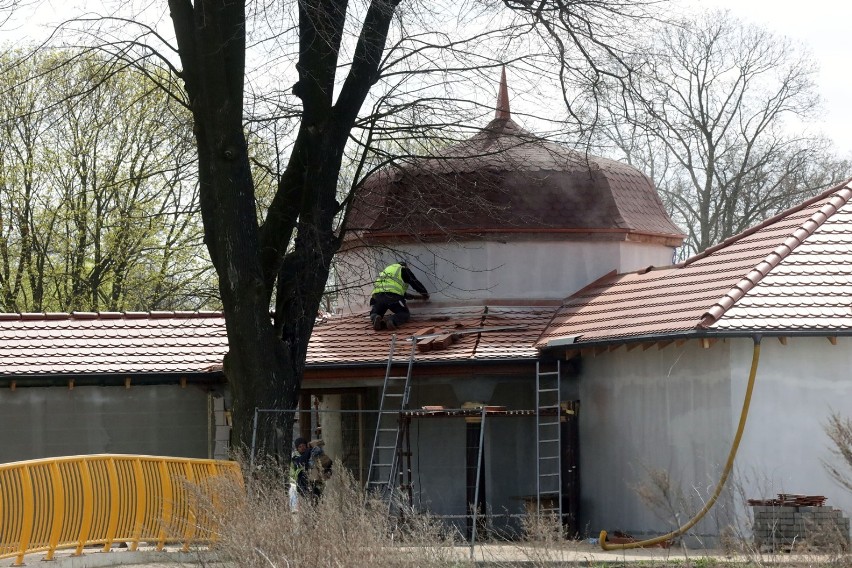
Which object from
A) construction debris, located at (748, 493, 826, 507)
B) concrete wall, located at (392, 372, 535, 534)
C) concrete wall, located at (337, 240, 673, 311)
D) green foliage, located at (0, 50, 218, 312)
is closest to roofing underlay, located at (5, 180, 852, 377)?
concrete wall, located at (337, 240, 673, 311)

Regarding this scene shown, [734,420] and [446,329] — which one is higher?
[446,329]

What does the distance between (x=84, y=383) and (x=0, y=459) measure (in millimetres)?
1700

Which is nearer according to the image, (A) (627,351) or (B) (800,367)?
(B) (800,367)

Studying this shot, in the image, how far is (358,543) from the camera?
994 cm

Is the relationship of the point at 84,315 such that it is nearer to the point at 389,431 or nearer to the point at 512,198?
the point at 389,431

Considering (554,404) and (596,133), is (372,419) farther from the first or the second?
(596,133)

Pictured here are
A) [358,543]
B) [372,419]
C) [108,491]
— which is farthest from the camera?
[372,419]

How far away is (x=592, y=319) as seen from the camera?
66.0 ft

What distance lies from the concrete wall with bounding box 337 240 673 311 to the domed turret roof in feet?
0.93

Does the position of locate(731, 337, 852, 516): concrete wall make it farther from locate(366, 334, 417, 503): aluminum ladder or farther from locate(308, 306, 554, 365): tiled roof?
locate(366, 334, 417, 503): aluminum ladder

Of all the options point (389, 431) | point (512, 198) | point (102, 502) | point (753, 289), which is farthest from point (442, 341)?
point (102, 502)

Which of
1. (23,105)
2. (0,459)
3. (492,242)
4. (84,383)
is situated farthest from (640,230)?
(23,105)

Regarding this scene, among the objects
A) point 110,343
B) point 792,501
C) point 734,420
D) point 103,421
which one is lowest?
point 792,501

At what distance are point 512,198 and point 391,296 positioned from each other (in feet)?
8.39
